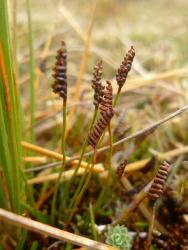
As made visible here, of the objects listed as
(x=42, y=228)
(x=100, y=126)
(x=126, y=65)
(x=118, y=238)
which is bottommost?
(x=118, y=238)

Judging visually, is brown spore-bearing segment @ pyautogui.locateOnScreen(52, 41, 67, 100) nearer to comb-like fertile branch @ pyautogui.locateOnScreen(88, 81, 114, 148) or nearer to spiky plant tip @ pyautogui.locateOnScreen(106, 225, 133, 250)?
comb-like fertile branch @ pyautogui.locateOnScreen(88, 81, 114, 148)

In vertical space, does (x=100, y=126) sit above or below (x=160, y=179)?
above

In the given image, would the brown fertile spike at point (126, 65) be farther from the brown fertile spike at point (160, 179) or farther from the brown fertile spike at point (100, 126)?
the brown fertile spike at point (160, 179)

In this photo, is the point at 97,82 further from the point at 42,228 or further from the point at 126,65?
the point at 42,228

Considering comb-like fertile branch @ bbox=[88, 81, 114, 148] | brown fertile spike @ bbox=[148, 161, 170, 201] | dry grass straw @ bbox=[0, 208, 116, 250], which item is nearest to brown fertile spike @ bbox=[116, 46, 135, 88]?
comb-like fertile branch @ bbox=[88, 81, 114, 148]

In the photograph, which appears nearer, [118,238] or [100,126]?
[100,126]

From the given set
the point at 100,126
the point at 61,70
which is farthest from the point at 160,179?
the point at 61,70
